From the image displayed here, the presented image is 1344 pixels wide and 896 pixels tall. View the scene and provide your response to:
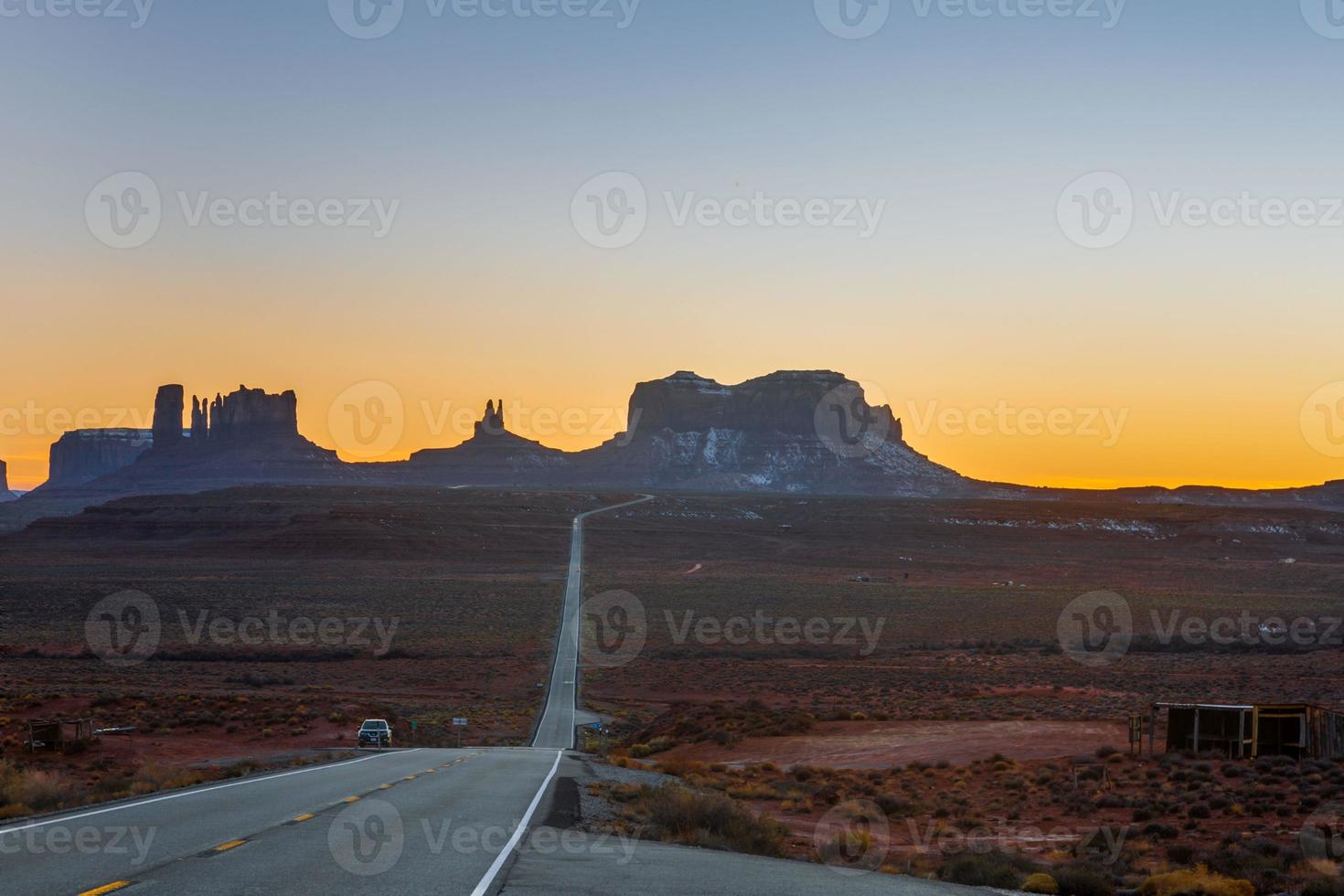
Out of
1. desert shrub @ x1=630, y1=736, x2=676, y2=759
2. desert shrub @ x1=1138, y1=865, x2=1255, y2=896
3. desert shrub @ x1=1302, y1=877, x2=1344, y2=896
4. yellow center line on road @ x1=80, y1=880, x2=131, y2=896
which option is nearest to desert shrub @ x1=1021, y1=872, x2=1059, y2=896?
desert shrub @ x1=1138, y1=865, x2=1255, y2=896

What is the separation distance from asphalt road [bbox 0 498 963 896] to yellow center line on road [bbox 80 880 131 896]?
1 cm

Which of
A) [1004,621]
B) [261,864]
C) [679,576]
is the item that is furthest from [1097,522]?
[261,864]

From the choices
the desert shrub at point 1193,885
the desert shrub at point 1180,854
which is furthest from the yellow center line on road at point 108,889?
the desert shrub at point 1180,854

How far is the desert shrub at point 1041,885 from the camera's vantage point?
13992mm

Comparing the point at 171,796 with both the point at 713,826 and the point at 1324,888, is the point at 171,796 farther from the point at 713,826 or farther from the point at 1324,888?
the point at 1324,888

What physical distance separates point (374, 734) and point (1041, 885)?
27.0 meters

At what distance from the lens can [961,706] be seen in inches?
1767

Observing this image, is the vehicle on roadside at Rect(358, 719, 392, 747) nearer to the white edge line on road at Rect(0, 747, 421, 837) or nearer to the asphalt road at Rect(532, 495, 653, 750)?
the asphalt road at Rect(532, 495, 653, 750)

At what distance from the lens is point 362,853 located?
12.0 metres

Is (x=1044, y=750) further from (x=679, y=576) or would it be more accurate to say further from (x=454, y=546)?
(x=454, y=546)

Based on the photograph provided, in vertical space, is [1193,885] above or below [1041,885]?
above

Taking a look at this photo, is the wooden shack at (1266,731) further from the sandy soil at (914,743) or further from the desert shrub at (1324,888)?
the desert shrub at (1324,888)

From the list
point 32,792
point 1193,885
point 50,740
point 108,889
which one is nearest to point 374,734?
point 50,740

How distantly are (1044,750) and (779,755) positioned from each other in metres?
7.40
